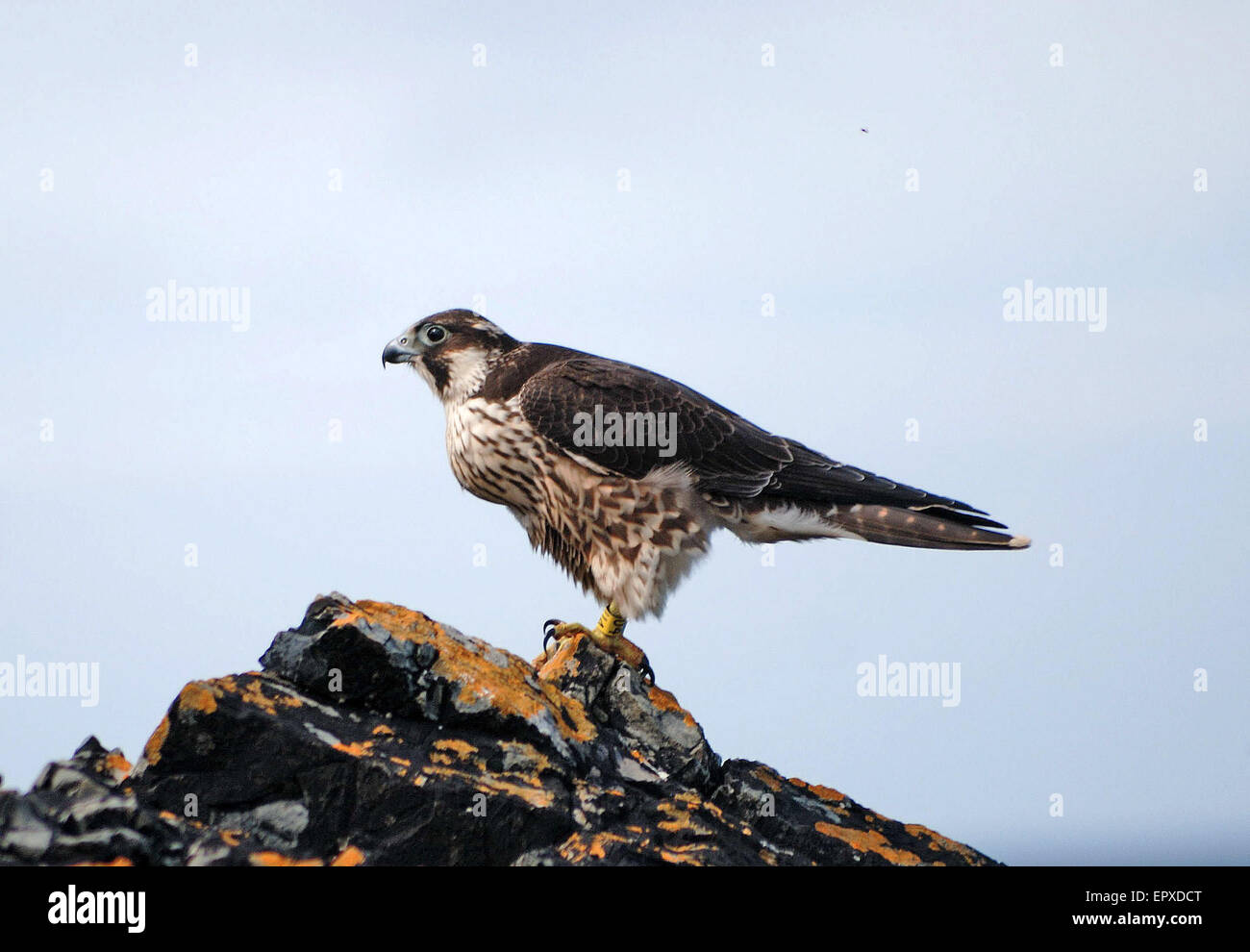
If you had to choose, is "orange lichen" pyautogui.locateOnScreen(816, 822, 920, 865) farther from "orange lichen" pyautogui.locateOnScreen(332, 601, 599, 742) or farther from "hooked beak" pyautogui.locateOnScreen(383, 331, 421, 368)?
"hooked beak" pyautogui.locateOnScreen(383, 331, 421, 368)

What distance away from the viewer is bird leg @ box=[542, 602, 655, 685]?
228 inches

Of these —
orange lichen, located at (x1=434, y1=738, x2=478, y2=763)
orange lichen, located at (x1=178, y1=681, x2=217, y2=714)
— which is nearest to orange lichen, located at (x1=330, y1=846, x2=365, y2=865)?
orange lichen, located at (x1=434, y1=738, x2=478, y2=763)

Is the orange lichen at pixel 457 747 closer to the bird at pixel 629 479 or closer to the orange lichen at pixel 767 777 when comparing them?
the bird at pixel 629 479

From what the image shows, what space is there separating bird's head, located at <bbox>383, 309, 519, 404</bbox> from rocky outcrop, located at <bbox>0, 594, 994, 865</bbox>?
1.66 m

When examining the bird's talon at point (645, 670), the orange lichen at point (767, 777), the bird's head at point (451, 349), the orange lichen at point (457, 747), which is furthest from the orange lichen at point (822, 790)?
the bird's head at point (451, 349)

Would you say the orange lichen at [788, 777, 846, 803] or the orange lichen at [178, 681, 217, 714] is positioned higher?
the orange lichen at [178, 681, 217, 714]

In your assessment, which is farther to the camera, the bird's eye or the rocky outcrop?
the bird's eye

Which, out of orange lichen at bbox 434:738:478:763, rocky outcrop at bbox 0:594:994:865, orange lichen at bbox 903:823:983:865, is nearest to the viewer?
rocky outcrop at bbox 0:594:994:865

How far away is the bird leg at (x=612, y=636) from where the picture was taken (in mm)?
5785

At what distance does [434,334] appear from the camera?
251 inches
